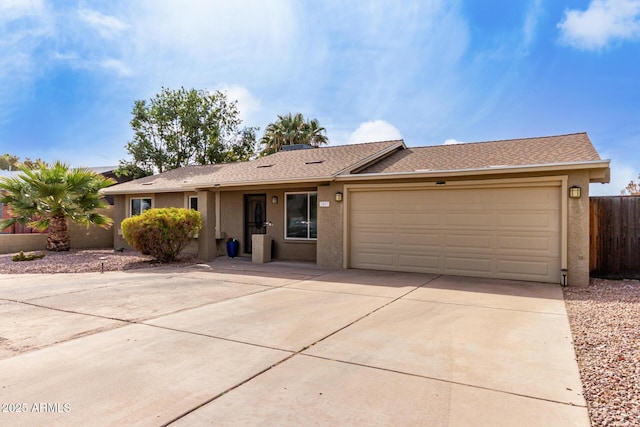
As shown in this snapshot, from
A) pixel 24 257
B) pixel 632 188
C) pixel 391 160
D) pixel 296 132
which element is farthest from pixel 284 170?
pixel 632 188

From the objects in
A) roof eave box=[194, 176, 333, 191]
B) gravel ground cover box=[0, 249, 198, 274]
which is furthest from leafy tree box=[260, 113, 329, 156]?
gravel ground cover box=[0, 249, 198, 274]

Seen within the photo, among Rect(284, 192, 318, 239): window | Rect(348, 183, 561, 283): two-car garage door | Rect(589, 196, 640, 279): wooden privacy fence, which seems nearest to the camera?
Rect(348, 183, 561, 283): two-car garage door

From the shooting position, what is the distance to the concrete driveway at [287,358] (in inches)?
112

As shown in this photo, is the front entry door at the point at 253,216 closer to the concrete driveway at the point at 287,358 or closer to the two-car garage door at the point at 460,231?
the two-car garage door at the point at 460,231

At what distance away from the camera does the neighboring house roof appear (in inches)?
355

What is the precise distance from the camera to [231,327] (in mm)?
5012

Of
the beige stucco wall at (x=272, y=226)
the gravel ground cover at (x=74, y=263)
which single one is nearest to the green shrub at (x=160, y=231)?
the gravel ground cover at (x=74, y=263)

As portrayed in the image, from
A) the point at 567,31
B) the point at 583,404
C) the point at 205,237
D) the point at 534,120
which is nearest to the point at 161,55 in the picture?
the point at 205,237

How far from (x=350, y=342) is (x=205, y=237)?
9.03 meters

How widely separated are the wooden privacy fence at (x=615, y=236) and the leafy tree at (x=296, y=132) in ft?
65.5

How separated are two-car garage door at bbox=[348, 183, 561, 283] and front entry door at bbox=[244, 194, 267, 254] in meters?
3.67

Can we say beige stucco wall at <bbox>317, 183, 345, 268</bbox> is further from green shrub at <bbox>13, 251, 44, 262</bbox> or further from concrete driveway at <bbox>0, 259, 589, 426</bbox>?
green shrub at <bbox>13, 251, 44, 262</bbox>

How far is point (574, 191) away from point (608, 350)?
4.75 m

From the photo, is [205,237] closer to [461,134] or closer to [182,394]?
[182,394]
